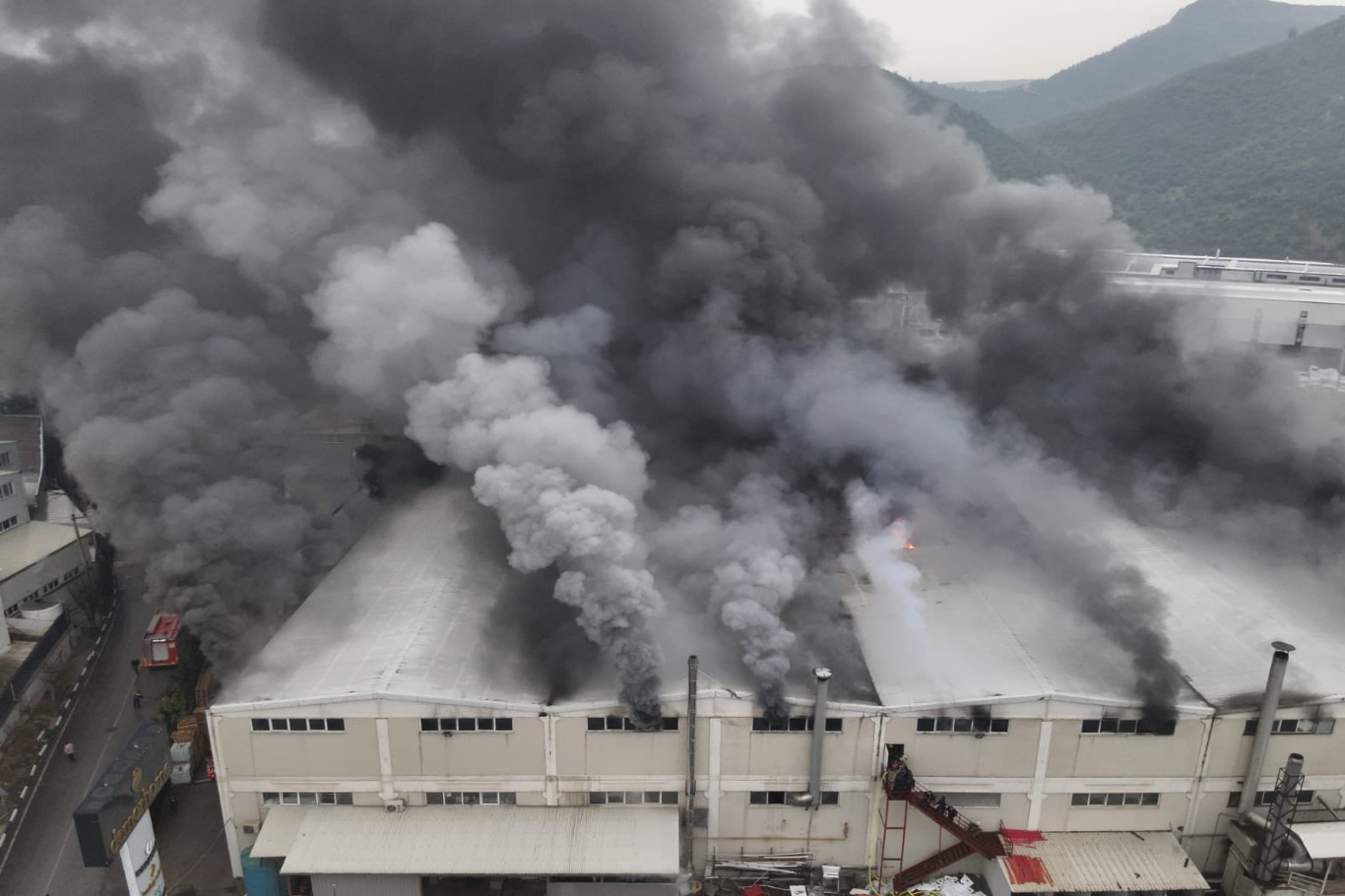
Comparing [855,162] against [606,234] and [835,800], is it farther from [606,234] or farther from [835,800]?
[835,800]

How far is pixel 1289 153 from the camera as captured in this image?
334 feet

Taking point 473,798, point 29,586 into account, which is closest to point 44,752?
point 29,586

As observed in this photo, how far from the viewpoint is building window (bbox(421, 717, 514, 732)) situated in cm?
1811

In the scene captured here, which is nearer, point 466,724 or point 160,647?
point 466,724

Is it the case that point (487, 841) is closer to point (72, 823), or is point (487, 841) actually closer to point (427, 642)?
point (427, 642)

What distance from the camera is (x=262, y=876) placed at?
18.0 metres

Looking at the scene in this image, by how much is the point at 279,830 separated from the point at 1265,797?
799 inches

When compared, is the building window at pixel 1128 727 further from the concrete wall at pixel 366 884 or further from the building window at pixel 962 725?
the concrete wall at pixel 366 884

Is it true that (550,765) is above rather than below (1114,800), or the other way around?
above

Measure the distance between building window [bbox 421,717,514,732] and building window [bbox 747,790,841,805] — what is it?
526 centimetres

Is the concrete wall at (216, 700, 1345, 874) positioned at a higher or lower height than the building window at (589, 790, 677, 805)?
higher

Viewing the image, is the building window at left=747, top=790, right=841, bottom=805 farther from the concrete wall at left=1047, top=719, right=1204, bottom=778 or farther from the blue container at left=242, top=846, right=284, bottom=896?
the blue container at left=242, top=846, right=284, bottom=896

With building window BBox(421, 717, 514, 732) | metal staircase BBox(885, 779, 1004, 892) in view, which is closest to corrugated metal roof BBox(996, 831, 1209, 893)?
metal staircase BBox(885, 779, 1004, 892)

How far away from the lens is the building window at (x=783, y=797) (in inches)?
741
